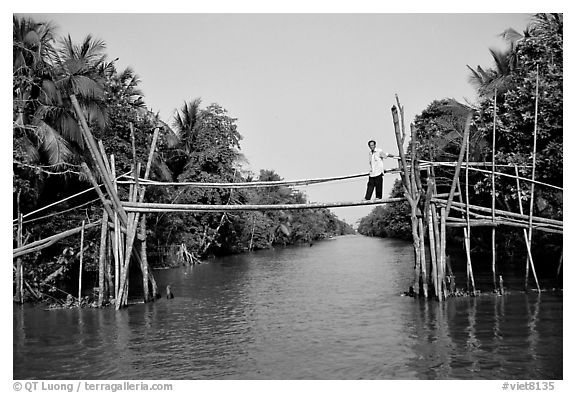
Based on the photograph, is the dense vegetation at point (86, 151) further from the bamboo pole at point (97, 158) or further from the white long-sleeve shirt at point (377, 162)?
the white long-sleeve shirt at point (377, 162)

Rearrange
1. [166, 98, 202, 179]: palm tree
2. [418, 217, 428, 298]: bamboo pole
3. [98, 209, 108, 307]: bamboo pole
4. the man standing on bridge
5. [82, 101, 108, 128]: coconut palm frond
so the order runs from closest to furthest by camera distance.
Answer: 1. the man standing on bridge
2. [418, 217, 428, 298]: bamboo pole
3. [98, 209, 108, 307]: bamboo pole
4. [82, 101, 108, 128]: coconut palm frond
5. [166, 98, 202, 179]: palm tree

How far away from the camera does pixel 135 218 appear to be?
11977mm

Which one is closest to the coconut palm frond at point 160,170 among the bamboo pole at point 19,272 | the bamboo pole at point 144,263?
the bamboo pole at point 19,272

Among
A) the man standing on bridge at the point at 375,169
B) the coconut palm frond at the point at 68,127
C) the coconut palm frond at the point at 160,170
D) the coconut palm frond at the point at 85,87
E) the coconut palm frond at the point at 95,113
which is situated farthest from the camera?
the coconut palm frond at the point at 160,170

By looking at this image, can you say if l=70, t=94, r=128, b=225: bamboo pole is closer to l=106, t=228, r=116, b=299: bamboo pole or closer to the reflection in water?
l=106, t=228, r=116, b=299: bamboo pole

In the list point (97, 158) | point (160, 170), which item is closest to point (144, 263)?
point (97, 158)

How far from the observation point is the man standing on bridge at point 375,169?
1159cm

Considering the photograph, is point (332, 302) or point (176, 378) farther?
point (332, 302)

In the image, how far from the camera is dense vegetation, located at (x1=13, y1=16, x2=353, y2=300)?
14.3m

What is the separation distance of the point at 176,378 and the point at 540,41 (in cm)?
1232

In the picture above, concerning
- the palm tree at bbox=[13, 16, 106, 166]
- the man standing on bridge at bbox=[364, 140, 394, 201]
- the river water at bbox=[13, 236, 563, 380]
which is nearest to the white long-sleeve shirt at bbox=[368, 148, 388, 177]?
the man standing on bridge at bbox=[364, 140, 394, 201]

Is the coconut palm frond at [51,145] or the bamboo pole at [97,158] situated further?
the coconut palm frond at [51,145]
